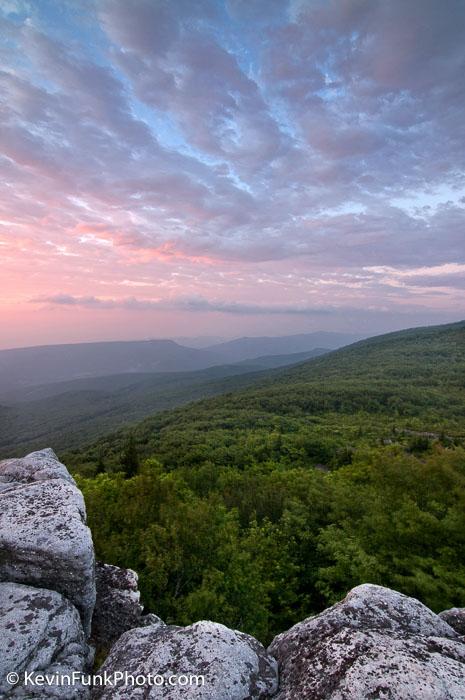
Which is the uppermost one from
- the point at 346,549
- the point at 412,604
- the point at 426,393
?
the point at 412,604

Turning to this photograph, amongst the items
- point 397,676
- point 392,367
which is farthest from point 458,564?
point 392,367

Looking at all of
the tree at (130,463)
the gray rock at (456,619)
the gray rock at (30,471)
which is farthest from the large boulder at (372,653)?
the tree at (130,463)

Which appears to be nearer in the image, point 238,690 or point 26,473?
point 238,690

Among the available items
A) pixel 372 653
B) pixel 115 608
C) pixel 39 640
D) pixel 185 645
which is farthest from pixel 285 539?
pixel 39 640

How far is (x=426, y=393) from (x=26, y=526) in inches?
3883

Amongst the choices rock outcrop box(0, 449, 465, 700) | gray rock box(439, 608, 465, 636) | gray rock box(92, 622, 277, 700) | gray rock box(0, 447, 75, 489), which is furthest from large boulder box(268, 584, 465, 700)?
gray rock box(0, 447, 75, 489)

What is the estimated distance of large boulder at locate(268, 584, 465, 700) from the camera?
4.53m

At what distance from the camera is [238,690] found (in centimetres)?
508

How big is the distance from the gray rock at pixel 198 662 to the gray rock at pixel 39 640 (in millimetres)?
628

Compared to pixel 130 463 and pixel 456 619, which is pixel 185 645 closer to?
pixel 456 619

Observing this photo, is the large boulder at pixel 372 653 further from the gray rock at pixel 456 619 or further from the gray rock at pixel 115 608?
the gray rock at pixel 115 608

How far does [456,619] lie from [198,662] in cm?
534

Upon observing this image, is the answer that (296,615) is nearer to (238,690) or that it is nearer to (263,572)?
(263,572)

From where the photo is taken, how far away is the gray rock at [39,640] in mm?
5184
